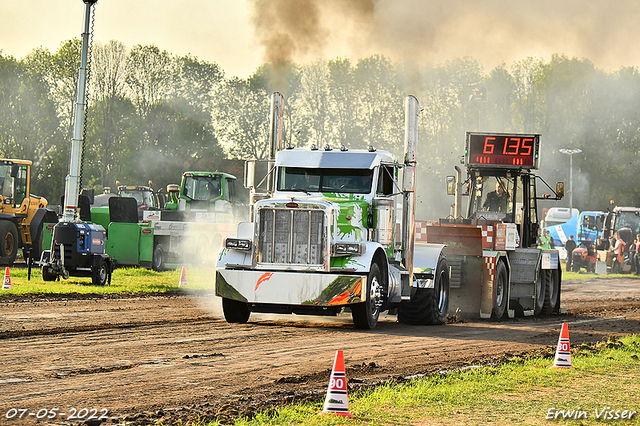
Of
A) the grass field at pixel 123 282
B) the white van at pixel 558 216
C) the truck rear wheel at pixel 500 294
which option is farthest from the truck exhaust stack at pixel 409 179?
the white van at pixel 558 216

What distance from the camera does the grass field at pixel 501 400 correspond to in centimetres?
770

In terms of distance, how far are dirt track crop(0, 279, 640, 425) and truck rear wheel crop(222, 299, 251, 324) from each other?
224mm

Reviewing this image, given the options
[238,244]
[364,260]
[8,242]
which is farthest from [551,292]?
[8,242]

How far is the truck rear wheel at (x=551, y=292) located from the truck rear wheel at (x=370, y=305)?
24.6 ft

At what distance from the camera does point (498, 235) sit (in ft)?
58.9

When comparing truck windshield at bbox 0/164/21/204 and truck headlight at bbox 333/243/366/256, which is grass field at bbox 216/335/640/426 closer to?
truck headlight at bbox 333/243/366/256

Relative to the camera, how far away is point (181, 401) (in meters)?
8.06

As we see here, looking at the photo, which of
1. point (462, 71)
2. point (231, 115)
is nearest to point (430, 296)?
point (462, 71)

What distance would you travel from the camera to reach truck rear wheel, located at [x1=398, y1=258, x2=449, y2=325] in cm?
1612

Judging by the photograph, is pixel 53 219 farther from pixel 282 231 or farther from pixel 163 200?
pixel 282 231

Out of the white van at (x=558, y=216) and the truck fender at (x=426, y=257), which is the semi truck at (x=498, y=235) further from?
the white van at (x=558, y=216)

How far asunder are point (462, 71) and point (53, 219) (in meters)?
16.2

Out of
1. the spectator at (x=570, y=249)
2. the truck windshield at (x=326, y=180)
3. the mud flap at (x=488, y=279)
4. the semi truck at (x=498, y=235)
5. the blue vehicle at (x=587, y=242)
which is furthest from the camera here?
the spectator at (x=570, y=249)

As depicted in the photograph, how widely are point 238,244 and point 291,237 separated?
34.6 inches
